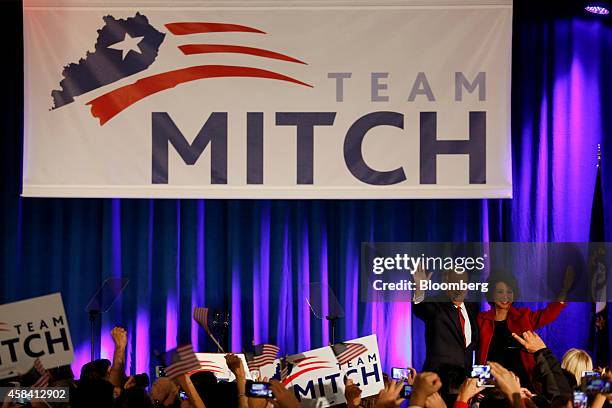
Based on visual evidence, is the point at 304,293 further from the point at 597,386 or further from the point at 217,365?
the point at 597,386

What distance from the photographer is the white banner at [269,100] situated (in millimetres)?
7441

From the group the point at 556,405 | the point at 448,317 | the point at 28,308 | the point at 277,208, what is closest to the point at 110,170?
the point at 277,208

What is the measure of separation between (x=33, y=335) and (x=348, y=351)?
2053 mm

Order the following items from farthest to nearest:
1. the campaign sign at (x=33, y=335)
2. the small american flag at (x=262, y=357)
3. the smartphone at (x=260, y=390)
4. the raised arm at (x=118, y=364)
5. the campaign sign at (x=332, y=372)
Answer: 1. the small american flag at (x=262, y=357)
2. the raised arm at (x=118, y=364)
3. the campaign sign at (x=332, y=372)
4. the campaign sign at (x=33, y=335)
5. the smartphone at (x=260, y=390)

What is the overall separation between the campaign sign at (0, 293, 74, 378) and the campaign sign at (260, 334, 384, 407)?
136 centimetres

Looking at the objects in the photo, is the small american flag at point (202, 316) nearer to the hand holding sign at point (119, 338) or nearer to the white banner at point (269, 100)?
the hand holding sign at point (119, 338)

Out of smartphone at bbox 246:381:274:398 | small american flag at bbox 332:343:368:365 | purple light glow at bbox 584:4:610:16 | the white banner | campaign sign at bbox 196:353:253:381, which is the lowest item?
campaign sign at bbox 196:353:253:381

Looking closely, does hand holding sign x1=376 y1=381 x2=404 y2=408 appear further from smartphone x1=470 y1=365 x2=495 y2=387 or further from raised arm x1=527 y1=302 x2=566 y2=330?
raised arm x1=527 y1=302 x2=566 y2=330

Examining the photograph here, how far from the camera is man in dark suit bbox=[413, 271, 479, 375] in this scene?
712 cm

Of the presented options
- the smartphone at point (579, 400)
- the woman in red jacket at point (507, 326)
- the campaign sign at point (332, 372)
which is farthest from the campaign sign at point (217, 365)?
the smartphone at point (579, 400)

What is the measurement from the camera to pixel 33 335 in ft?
17.9

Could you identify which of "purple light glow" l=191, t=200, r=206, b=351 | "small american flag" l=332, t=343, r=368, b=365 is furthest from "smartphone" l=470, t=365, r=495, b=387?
"purple light glow" l=191, t=200, r=206, b=351

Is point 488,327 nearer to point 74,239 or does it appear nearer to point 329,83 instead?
point 329,83
